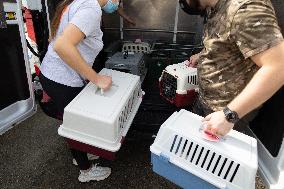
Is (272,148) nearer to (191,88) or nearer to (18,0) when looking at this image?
(191,88)

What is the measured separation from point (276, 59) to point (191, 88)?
130 centimetres

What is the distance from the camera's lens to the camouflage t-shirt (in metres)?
1.02

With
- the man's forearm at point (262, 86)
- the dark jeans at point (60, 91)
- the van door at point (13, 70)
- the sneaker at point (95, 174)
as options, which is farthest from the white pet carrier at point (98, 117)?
the man's forearm at point (262, 86)

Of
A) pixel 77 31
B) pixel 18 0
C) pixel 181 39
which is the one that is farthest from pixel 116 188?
pixel 181 39

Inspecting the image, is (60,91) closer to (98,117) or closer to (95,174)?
(98,117)

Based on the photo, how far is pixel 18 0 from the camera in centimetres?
156

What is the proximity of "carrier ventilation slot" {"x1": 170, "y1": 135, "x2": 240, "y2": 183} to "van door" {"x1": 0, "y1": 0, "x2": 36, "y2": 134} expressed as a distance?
111 cm

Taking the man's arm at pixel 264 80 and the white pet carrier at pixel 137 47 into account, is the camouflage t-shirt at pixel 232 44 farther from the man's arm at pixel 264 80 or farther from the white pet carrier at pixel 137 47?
the white pet carrier at pixel 137 47

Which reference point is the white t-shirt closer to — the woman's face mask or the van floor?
the woman's face mask

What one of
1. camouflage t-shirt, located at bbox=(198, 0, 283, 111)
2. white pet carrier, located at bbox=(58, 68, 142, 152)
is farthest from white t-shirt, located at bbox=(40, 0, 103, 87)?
camouflage t-shirt, located at bbox=(198, 0, 283, 111)

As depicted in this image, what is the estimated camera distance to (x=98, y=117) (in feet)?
4.84

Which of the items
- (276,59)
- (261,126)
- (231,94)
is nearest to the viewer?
(276,59)

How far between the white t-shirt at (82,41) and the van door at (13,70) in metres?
0.16

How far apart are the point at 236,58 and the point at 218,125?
0.31m
